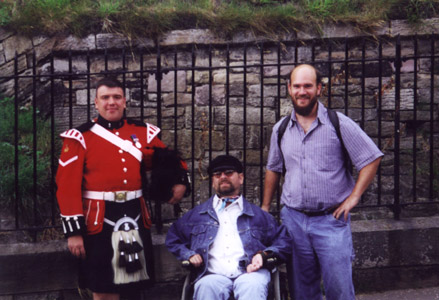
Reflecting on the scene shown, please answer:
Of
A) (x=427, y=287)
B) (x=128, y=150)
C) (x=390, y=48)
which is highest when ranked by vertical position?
(x=390, y=48)

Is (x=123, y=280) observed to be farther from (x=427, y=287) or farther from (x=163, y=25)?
(x=163, y=25)

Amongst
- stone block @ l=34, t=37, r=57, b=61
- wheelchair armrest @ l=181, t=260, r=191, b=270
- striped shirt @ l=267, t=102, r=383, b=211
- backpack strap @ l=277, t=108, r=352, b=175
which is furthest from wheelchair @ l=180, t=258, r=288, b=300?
stone block @ l=34, t=37, r=57, b=61

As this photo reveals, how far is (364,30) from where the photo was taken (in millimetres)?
6566

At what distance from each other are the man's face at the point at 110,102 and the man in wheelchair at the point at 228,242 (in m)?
0.72

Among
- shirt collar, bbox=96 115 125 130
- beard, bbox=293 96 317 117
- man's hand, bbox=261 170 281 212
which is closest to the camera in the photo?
beard, bbox=293 96 317 117

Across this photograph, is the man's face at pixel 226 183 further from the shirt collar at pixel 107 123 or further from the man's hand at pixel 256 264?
the shirt collar at pixel 107 123

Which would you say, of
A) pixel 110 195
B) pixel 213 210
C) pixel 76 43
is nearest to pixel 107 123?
pixel 110 195

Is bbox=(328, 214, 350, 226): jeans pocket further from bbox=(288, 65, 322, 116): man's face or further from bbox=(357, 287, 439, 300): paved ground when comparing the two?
bbox=(357, 287, 439, 300): paved ground

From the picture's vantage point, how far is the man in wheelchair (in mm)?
3332

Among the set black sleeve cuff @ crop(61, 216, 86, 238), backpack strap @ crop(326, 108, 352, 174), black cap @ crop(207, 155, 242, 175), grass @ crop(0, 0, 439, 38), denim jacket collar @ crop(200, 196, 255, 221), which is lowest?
black sleeve cuff @ crop(61, 216, 86, 238)

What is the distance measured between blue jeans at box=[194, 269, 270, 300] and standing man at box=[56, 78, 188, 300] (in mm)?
427

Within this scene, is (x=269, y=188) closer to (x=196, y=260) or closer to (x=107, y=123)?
(x=196, y=260)

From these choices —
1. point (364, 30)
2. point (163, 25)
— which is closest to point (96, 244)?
point (163, 25)

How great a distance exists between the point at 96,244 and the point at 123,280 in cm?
28
